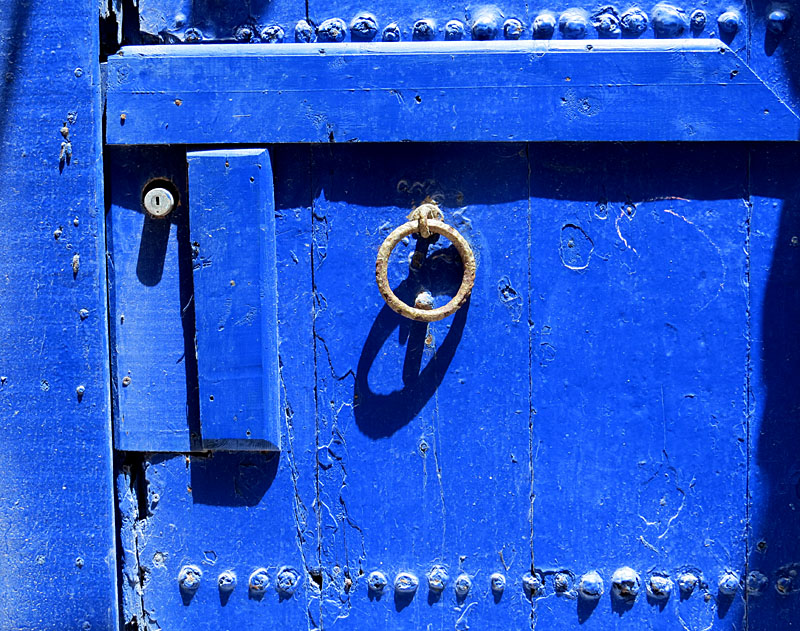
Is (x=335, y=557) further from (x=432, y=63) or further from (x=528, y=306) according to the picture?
(x=432, y=63)

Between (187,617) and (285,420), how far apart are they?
35cm

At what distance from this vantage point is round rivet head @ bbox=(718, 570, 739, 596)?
1.10m

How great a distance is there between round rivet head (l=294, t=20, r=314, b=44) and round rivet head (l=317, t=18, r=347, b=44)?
12mm

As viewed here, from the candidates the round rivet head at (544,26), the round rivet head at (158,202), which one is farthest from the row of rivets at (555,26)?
the round rivet head at (158,202)

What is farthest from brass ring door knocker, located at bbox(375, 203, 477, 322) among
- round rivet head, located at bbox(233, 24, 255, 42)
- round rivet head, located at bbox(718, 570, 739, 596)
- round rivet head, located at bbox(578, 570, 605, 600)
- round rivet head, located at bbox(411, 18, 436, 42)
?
round rivet head, located at bbox(718, 570, 739, 596)

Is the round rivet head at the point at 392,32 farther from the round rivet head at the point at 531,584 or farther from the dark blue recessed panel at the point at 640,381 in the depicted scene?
the round rivet head at the point at 531,584

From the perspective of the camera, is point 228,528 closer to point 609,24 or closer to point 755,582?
point 755,582

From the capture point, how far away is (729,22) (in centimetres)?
103

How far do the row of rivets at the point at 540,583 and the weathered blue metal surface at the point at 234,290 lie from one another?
23cm

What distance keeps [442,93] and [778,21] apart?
19.0 inches

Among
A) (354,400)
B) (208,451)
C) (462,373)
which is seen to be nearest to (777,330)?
(462,373)

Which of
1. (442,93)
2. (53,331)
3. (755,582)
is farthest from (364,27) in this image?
(755,582)

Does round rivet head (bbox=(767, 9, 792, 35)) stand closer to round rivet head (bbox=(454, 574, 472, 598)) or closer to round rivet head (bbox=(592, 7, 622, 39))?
round rivet head (bbox=(592, 7, 622, 39))

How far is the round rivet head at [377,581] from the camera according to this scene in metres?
1.12
